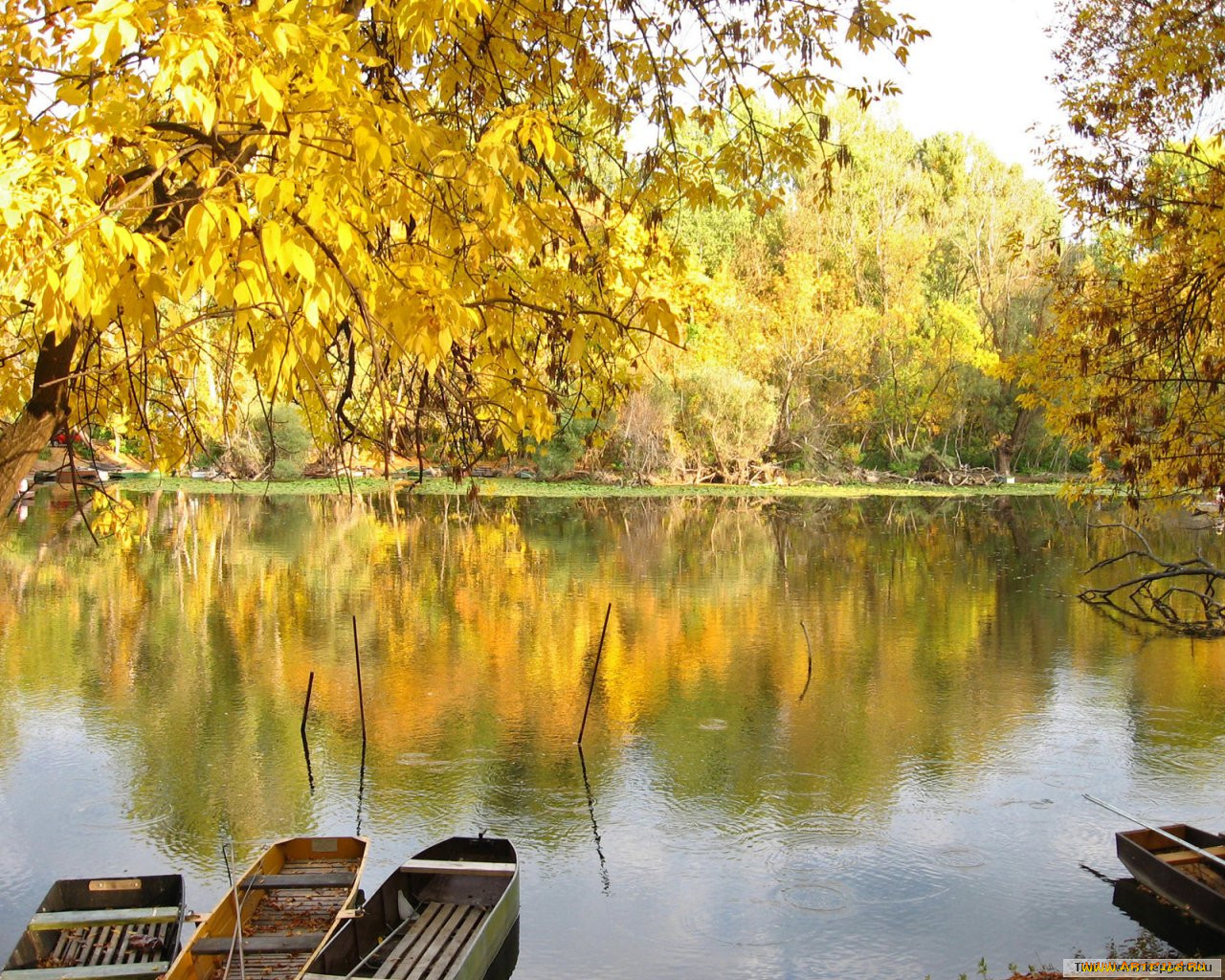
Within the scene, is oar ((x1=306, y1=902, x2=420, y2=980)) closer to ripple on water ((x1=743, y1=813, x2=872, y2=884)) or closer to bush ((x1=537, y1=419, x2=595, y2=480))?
ripple on water ((x1=743, y1=813, x2=872, y2=884))

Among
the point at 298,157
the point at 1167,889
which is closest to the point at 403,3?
the point at 298,157

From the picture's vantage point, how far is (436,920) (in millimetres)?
8242

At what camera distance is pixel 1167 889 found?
8.45 metres

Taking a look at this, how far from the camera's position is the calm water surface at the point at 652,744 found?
9.38m

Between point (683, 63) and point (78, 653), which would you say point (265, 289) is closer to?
point (683, 63)

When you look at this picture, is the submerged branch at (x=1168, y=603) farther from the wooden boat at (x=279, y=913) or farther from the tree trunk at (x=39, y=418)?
the tree trunk at (x=39, y=418)

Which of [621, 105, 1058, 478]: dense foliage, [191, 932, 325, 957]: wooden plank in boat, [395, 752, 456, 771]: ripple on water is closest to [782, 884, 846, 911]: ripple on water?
[191, 932, 325, 957]: wooden plank in boat

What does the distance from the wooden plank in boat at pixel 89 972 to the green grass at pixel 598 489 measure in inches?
1248

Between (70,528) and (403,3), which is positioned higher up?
(403,3)

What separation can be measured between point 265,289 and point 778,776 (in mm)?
9213

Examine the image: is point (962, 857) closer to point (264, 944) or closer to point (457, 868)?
point (457, 868)

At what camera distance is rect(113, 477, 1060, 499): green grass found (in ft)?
133

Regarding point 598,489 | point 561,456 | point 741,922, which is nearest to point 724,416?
point 598,489

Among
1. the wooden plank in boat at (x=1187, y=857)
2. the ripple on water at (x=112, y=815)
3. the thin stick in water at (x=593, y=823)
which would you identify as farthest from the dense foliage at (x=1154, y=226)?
the ripple on water at (x=112, y=815)
